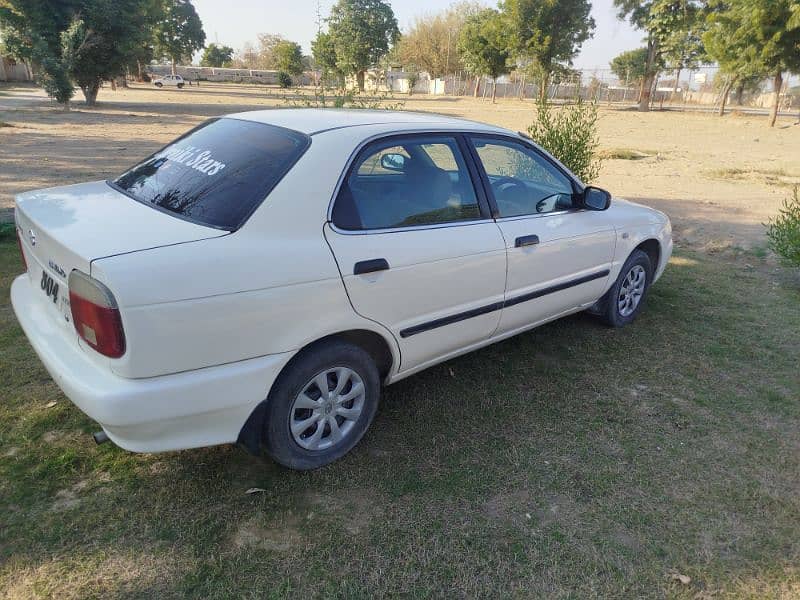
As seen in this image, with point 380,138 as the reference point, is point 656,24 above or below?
above

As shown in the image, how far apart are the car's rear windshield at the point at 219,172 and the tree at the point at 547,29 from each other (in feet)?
121

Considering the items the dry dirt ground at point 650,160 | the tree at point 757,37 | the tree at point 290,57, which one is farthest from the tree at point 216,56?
the tree at point 757,37

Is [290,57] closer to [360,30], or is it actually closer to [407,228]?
[360,30]

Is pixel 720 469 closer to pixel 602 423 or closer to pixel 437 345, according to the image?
pixel 602 423

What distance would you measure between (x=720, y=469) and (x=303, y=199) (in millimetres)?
2567

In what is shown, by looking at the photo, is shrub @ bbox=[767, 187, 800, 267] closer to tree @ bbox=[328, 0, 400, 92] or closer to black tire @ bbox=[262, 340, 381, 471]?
black tire @ bbox=[262, 340, 381, 471]

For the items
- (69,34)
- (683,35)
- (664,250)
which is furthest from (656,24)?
(664,250)

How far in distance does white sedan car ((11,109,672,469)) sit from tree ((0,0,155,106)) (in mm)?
25477

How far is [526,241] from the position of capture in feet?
11.3

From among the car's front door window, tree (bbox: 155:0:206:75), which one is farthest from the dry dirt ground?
tree (bbox: 155:0:206:75)

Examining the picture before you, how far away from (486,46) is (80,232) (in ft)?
152

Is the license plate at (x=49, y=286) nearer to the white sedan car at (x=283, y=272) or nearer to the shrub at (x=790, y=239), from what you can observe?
the white sedan car at (x=283, y=272)

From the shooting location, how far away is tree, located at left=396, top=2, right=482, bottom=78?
2842 inches

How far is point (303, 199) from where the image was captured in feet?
8.51
